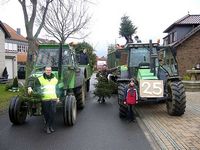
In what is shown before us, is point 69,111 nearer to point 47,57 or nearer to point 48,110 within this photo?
point 48,110

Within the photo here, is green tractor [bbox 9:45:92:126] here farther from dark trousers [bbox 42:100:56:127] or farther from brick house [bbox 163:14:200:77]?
brick house [bbox 163:14:200:77]

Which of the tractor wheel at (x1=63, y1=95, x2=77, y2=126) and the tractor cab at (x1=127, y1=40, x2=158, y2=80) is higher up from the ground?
the tractor cab at (x1=127, y1=40, x2=158, y2=80)

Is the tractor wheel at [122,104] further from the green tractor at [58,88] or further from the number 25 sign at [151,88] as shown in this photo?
the green tractor at [58,88]

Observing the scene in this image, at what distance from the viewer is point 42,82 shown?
10.5 meters

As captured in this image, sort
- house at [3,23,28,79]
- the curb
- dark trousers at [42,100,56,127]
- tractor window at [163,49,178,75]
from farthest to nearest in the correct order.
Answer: house at [3,23,28,79], tractor window at [163,49,178,75], dark trousers at [42,100,56,127], the curb

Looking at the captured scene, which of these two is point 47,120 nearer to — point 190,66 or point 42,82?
point 42,82

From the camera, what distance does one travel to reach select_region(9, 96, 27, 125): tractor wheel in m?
11.0

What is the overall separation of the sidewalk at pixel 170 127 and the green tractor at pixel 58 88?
2.24 m

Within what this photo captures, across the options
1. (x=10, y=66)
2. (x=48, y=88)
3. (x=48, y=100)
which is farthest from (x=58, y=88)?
(x=10, y=66)

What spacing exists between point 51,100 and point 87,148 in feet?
7.96

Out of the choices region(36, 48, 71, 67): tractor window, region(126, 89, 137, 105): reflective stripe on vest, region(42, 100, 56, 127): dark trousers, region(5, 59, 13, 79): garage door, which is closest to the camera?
region(42, 100, 56, 127): dark trousers

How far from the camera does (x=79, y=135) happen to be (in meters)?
9.77

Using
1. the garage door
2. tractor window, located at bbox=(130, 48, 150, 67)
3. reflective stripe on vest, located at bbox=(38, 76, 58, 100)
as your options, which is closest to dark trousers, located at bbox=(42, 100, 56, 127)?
reflective stripe on vest, located at bbox=(38, 76, 58, 100)

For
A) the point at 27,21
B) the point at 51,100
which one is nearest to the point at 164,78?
the point at 51,100
